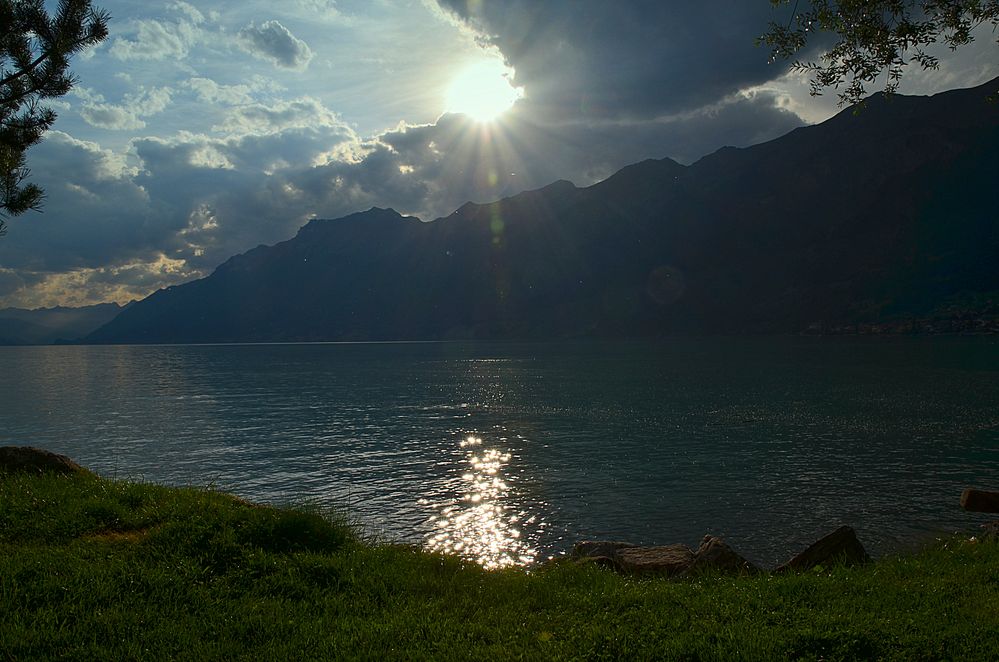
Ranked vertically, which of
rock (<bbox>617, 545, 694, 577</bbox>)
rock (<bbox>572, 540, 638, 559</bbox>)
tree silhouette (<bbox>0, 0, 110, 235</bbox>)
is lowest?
rock (<bbox>572, 540, 638, 559</bbox>)

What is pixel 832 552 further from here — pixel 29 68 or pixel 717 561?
pixel 29 68

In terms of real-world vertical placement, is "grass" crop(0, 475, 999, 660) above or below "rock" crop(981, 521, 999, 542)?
above

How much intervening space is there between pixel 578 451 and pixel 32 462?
36.3m

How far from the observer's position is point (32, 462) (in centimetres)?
1858

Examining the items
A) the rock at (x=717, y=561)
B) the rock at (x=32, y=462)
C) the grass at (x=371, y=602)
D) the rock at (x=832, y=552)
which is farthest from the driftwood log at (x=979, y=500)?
the rock at (x=32, y=462)

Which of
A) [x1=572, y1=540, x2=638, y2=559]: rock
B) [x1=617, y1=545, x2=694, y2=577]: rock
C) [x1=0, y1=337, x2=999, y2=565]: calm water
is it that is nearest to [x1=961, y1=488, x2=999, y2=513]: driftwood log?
[x1=0, y1=337, x2=999, y2=565]: calm water

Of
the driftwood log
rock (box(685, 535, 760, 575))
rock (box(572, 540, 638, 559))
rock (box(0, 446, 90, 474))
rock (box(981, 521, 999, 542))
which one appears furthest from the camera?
the driftwood log

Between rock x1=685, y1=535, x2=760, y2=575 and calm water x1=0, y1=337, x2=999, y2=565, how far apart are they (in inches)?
328

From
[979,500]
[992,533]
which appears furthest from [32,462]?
[979,500]

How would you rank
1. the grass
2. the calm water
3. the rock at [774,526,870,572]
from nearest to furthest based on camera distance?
1. the grass
2. the rock at [774,526,870,572]
3. the calm water

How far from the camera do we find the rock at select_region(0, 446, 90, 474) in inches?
714

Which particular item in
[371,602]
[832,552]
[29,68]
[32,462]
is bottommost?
[832,552]

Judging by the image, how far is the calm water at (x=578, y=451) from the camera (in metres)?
28.8

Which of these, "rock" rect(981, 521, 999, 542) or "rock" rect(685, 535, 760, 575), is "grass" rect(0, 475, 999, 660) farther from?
"rock" rect(981, 521, 999, 542)
